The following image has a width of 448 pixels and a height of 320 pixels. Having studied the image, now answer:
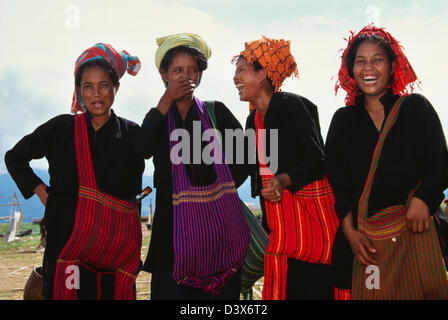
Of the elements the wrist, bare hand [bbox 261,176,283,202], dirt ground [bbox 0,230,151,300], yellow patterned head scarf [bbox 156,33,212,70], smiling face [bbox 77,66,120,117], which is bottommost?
dirt ground [bbox 0,230,151,300]

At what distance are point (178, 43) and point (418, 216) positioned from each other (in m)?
2.01

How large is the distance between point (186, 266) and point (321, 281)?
95 centimetres

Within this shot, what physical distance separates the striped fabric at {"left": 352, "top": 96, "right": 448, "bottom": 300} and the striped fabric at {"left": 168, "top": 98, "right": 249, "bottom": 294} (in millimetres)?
845

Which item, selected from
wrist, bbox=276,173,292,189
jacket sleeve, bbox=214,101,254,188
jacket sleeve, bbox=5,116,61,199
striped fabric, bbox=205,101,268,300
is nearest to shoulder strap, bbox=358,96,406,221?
wrist, bbox=276,173,292,189

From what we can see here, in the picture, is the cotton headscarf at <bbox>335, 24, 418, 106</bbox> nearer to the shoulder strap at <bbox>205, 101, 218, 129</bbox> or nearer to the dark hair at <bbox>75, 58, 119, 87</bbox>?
the shoulder strap at <bbox>205, 101, 218, 129</bbox>

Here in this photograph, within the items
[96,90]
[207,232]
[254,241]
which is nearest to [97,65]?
[96,90]

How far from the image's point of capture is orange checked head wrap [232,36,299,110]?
10.4 feet

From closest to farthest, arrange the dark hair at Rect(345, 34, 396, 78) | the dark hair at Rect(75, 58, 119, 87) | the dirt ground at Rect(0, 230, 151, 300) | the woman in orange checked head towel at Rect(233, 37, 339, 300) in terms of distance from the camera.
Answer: the woman in orange checked head towel at Rect(233, 37, 339, 300)
the dark hair at Rect(345, 34, 396, 78)
the dark hair at Rect(75, 58, 119, 87)
the dirt ground at Rect(0, 230, 151, 300)

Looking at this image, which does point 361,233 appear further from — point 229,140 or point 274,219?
point 229,140

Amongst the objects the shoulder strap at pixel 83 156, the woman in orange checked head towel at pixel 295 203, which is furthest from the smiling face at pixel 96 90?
the woman in orange checked head towel at pixel 295 203

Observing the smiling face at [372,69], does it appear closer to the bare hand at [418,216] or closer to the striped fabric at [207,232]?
the bare hand at [418,216]

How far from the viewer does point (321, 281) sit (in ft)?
9.34

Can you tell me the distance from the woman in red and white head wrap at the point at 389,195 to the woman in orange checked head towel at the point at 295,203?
106 mm
